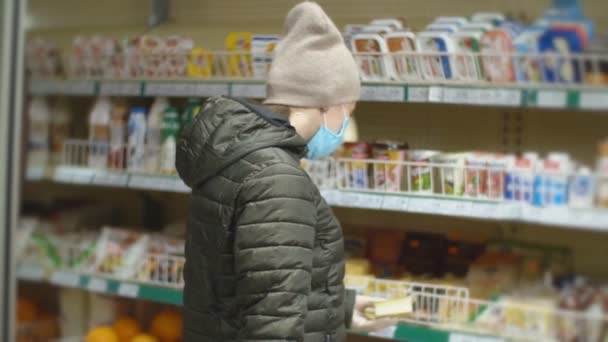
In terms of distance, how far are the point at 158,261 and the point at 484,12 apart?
4.78ft

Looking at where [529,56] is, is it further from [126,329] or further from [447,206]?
[126,329]

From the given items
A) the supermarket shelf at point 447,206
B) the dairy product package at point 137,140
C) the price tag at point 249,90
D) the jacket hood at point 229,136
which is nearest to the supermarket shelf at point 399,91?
the price tag at point 249,90

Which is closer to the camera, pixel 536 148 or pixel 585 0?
pixel 585 0

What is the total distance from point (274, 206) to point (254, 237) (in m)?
0.08

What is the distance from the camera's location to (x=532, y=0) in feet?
6.48

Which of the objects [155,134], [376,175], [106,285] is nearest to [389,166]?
[376,175]

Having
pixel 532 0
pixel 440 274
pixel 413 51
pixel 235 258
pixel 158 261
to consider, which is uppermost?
pixel 532 0

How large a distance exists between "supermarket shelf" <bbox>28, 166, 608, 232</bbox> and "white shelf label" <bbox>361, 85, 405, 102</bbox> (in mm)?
284

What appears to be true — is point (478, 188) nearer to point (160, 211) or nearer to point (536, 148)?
point (536, 148)

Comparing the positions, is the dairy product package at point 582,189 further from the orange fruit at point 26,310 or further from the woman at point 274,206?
the orange fruit at point 26,310

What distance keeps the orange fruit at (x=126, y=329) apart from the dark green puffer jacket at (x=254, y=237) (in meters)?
1.17

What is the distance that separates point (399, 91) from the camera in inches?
89.3

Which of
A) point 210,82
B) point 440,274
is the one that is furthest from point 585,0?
point 210,82

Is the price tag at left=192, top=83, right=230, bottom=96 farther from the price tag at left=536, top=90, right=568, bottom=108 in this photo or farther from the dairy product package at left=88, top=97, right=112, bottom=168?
the price tag at left=536, top=90, right=568, bottom=108
